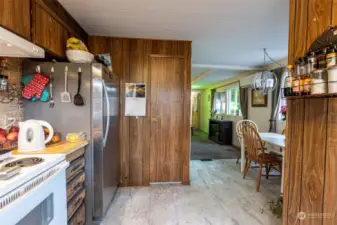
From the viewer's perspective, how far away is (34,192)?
0.89m

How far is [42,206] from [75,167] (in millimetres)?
517

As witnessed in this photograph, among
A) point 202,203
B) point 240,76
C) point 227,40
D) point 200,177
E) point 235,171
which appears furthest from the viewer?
point 240,76

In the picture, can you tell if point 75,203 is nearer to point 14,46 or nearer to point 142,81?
point 14,46

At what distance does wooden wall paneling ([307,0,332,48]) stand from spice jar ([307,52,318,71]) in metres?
0.16

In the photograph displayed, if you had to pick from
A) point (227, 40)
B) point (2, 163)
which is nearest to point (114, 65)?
point (227, 40)

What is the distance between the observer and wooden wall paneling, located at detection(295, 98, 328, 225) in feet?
3.77

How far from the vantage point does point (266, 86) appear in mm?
3271

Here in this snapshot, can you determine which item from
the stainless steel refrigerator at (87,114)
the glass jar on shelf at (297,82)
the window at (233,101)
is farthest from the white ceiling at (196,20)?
the window at (233,101)

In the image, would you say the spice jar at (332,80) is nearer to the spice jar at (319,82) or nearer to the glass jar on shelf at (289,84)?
the spice jar at (319,82)

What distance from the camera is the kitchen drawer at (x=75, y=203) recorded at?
55.1 inches

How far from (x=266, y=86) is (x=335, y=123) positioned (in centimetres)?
239

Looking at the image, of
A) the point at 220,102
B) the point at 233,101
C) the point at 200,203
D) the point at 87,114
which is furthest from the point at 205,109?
the point at 87,114

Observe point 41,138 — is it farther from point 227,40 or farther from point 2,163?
point 227,40

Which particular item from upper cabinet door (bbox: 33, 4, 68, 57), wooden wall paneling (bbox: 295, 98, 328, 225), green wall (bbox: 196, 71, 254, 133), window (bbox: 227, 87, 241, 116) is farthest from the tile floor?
green wall (bbox: 196, 71, 254, 133)
